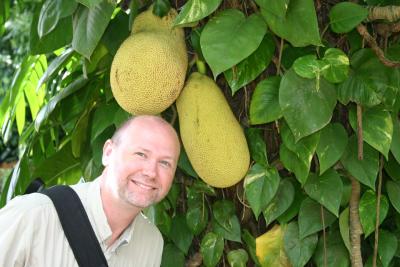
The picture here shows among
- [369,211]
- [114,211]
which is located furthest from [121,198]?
[369,211]

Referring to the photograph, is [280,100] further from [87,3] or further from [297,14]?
[87,3]

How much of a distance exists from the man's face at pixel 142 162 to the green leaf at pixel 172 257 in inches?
8.8

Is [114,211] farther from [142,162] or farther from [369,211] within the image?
[369,211]

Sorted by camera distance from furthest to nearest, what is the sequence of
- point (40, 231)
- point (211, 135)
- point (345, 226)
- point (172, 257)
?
1. point (172, 257)
2. point (345, 226)
3. point (211, 135)
4. point (40, 231)

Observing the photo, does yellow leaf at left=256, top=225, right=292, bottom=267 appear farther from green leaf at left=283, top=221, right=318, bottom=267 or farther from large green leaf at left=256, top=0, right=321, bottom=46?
large green leaf at left=256, top=0, right=321, bottom=46

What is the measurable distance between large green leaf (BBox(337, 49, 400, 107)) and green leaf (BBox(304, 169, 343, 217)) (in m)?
0.14

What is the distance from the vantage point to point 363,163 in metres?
1.22

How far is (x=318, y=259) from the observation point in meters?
1.30

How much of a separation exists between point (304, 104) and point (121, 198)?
0.35 metres

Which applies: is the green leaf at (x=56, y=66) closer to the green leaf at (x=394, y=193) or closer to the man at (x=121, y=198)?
the man at (x=121, y=198)

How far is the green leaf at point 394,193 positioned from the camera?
1.26m

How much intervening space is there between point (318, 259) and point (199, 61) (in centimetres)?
45

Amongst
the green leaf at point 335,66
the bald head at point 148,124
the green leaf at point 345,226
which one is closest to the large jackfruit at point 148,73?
the bald head at point 148,124

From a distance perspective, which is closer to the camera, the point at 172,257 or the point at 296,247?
the point at 296,247
